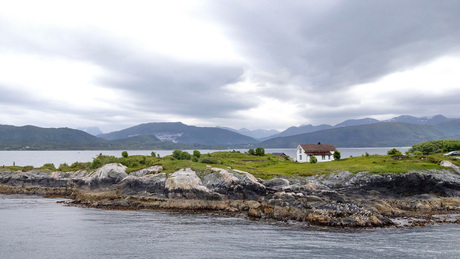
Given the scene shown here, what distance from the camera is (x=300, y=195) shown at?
5159cm

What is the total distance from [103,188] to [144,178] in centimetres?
1273

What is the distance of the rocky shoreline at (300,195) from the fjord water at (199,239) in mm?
3878

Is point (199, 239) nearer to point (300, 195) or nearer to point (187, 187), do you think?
point (300, 195)

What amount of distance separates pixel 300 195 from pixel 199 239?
2285 cm

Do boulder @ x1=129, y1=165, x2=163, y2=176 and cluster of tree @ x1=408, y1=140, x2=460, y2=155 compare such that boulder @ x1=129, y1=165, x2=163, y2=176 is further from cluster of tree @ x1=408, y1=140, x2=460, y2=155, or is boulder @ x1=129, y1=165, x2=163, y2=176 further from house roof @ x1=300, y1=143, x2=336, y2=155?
cluster of tree @ x1=408, y1=140, x2=460, y2=155

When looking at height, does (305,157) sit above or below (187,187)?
above

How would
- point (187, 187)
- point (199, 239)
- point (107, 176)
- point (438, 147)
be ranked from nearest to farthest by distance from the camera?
point (199, 239) < point (187, 187) < point (107, 176) < point (438, 147)

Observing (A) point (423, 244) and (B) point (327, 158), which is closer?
(A) point (423, 244)

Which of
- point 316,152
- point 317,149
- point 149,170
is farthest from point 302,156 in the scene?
point 149,170

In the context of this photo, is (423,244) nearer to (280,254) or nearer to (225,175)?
(280,254)

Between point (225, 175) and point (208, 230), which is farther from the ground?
point (225, 175)

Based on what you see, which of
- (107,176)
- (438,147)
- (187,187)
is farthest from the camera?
(438,147)

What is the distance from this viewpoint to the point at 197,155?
91.6m

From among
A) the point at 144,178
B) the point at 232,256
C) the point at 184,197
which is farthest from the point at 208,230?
the point at 144,178
